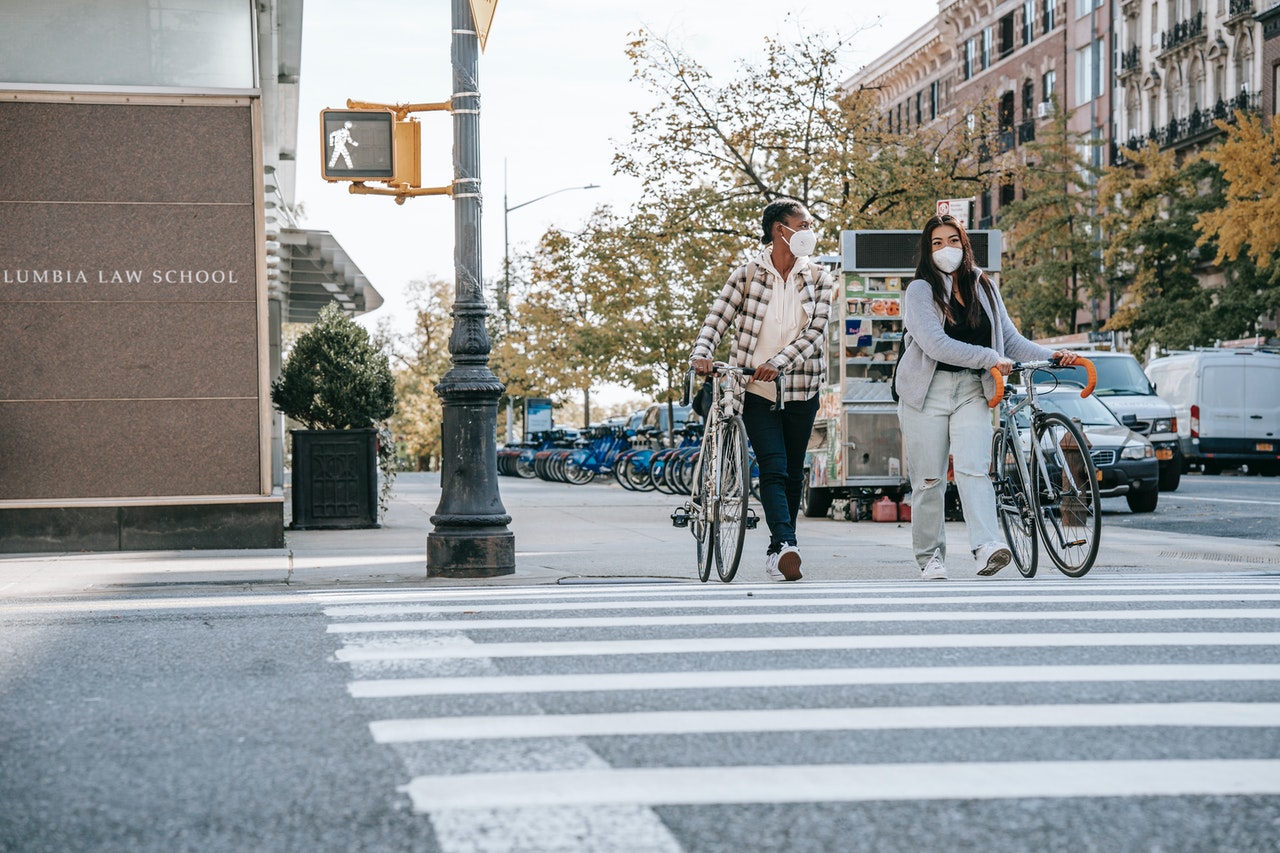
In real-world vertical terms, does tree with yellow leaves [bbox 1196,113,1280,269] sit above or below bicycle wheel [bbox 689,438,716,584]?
above

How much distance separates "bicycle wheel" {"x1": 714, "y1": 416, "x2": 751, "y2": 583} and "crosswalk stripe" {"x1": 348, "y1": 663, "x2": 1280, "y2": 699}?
130 inches

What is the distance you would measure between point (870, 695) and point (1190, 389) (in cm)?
2936

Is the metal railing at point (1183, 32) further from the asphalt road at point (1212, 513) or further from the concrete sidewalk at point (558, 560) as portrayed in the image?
the concrete sidewalk at point (558, 560)

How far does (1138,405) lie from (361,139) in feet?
52.3

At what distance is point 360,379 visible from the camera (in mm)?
16469

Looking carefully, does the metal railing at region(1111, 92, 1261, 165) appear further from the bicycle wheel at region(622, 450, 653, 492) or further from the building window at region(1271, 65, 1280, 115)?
the bicycle wheel at region(622, 450, 653, 492)

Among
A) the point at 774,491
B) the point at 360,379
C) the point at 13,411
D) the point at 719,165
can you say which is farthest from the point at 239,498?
the point at 719,165

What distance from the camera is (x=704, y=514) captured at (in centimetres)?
909

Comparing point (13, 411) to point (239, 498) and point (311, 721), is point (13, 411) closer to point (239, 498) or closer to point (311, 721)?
point (239, 498)

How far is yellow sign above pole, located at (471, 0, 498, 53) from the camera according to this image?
1027cm

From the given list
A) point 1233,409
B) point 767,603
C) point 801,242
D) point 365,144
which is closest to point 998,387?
point 801,242

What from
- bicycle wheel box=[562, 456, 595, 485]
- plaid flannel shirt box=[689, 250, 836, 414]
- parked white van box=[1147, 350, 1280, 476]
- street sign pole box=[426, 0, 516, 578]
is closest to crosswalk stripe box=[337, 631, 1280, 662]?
plaid flannel shirt box=[689, 250, 836, 414]

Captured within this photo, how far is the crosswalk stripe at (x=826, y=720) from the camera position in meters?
4.31

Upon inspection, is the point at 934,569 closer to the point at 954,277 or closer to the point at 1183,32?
the point at 954,277
